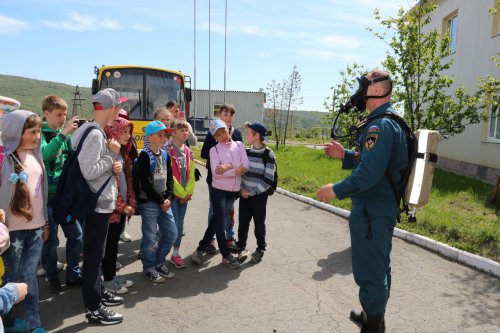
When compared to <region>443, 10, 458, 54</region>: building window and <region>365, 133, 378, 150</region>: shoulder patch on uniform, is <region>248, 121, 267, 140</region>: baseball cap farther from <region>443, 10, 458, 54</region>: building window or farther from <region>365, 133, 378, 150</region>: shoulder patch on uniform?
<region>443, 10, 458, 54</region>: building window

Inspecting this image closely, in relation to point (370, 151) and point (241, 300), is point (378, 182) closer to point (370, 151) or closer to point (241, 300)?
point (370, 151)

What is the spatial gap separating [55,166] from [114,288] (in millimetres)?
1446

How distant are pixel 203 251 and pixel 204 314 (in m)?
1.54

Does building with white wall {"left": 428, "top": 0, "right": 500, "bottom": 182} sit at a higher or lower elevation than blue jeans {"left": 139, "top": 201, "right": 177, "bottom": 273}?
higher

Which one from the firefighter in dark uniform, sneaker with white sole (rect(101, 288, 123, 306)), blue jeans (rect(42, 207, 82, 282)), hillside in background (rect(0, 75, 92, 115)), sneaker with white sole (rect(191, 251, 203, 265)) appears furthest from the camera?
hillside in background (rect(0, 75, 92, 115))

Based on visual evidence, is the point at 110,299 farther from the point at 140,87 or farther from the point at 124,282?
the point at 140,87

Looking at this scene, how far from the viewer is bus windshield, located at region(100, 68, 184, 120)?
41.6 ft

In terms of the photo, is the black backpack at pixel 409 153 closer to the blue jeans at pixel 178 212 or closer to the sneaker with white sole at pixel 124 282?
the blue jeans at pixel 178 212

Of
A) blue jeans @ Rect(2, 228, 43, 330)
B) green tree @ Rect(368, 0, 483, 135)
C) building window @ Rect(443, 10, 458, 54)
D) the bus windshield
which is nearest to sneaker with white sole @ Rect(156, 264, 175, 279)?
blue jeans @ Rect(2, 228, 43, 330)

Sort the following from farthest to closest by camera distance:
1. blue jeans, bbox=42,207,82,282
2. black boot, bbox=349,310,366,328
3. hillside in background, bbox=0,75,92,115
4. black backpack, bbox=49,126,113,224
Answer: hillside in background, bbox=0,75,92,115, blue jeans, bbox=42,207,82,282, black boot, bbox=349,310,366,328, black backpack, bbox=49,126,113,224

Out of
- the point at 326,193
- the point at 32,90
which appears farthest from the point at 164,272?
the point at 32,90

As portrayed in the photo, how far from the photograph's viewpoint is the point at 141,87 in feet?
42.5

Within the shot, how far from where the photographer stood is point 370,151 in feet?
9.67

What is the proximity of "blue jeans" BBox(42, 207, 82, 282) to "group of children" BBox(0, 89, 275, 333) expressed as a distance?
0.4 inches
